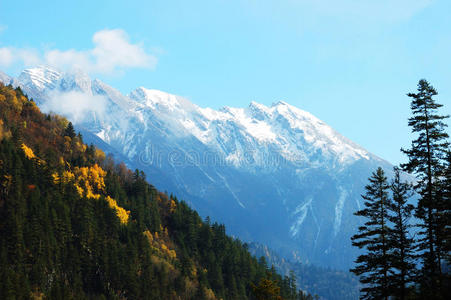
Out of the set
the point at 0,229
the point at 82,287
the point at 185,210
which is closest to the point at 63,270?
the point at 82,287

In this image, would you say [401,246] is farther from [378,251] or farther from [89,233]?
[89,233]

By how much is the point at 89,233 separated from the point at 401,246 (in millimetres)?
100201

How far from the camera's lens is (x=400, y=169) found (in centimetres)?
4166

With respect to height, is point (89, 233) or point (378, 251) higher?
point (89, 233)

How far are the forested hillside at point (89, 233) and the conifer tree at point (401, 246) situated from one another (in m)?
23.0

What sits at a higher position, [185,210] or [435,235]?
[185,210]

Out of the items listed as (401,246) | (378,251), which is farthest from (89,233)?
(401,246)

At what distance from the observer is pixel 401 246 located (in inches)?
1588

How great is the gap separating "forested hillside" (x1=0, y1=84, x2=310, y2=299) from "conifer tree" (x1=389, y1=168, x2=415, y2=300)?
2296 centimetres

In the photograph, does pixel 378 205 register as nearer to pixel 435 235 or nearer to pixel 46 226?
pixel 435 235

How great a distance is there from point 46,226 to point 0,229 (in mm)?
10515

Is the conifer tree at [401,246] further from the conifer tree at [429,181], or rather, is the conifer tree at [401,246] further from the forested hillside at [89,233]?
the forested hillside at [89,233]

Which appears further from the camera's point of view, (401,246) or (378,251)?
(378,251)

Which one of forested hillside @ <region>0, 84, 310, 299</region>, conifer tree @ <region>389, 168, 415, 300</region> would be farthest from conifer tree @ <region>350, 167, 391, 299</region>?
forested hillside @ <region>0, 84, 310, 299</region>
